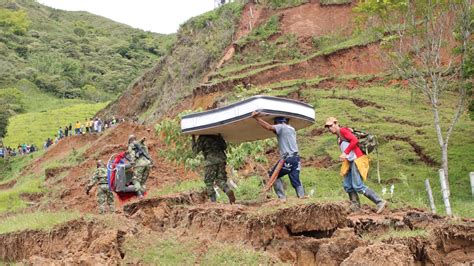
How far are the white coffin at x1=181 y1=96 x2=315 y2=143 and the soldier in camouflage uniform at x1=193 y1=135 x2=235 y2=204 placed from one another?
0.17 metres

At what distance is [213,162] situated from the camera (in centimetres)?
1098

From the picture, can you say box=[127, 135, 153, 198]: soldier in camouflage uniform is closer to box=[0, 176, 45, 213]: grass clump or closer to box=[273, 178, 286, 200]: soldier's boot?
box=[273, 178, 286, 200]: soldier's boot

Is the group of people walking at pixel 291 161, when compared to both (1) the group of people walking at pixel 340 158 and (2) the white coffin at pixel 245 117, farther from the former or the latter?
(2) the white coffin at pixel 245 117

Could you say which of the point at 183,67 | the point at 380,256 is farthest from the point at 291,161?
the point at 183,67

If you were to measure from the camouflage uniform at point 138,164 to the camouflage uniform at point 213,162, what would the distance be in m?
1.49

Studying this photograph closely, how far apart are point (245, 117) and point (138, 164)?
3044 mm

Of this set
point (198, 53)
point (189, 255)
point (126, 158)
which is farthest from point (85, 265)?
point (198, 53)

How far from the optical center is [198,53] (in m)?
40.4

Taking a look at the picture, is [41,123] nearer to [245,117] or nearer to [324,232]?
[245,117]

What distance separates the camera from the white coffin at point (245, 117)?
9843 millimetres

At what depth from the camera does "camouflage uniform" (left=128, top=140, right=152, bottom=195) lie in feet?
40.1

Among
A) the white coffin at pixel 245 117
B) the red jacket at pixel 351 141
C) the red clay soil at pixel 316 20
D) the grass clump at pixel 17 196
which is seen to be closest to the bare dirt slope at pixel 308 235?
the red jacket at pixel 351 141

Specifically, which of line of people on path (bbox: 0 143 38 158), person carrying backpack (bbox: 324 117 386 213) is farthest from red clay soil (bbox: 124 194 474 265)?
line of people on path (bbox: 0 143 38 158)

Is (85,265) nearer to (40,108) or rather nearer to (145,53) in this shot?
(40,108)
